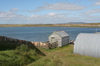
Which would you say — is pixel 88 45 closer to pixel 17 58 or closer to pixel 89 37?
pixel 89 37

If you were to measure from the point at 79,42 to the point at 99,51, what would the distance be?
3835 millimetres

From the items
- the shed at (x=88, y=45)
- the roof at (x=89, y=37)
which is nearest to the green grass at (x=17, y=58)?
the shed at (x=88, y=45)

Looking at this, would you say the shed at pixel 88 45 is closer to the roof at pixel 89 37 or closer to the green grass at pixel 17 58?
the roof at pixel 89 37

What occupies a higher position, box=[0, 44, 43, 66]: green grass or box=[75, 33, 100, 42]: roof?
box=[75, 33, 100, 42]: roof

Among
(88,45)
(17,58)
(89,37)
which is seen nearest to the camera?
(17,58)

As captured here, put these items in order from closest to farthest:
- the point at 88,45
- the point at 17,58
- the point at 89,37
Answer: the point at 17,58 < the point at 88,45 < the point at 89,37

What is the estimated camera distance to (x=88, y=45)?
2544 centimetres

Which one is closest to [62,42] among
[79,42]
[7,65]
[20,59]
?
[79,42]

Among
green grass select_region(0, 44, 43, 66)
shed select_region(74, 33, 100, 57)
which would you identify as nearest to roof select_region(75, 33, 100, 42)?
shed select_region(74, 33, 100, 57)

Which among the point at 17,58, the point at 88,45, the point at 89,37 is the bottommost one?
the point at 17,58

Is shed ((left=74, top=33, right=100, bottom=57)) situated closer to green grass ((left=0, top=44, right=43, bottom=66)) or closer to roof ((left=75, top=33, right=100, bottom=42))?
roof ((left=75, top=33, right=100, bottom=42))

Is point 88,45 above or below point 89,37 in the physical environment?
below

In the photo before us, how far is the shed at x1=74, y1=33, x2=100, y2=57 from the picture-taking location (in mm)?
24562

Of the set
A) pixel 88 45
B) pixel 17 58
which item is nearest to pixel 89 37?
pixel 88 45
